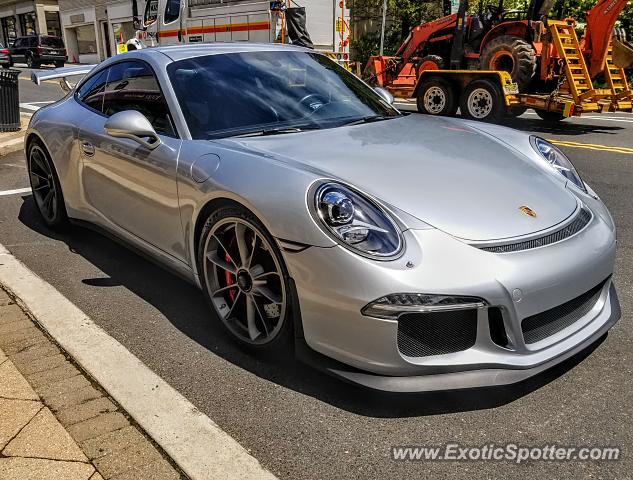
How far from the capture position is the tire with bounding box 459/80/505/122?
1100 centimetres

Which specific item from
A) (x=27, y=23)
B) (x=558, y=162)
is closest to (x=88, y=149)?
(x=558, y=162)

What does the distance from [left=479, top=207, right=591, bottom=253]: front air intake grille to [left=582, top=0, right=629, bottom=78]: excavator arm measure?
31.1 ft

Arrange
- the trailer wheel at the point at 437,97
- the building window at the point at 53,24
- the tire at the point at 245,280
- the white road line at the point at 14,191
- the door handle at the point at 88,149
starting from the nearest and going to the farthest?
1. the tire at the point at 245,280
2. the door handle at the point at 88,149
3. the white road line at the point at 14,191
4. the trailer wheel at the point at 437,97
5. the building window at the point at 53,24

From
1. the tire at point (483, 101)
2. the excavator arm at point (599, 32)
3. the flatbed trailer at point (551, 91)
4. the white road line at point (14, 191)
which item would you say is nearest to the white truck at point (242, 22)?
the flatbed trailer at point (551, 91)

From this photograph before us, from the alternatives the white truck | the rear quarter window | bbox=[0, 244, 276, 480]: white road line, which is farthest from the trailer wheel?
the rear quarter window

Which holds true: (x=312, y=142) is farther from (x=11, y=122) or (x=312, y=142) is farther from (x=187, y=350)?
(x=11, y=122)

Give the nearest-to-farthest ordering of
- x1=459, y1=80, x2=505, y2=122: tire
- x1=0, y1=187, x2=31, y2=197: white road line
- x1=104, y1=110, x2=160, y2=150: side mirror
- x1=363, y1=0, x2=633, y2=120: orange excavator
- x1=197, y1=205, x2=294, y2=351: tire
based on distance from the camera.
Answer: x1=197, y1=205, x2=294, y2=351: tire → x1=104, y1=110, x2=160, y2=150: side mirror → x1=0, y1=187, x2=31, y2=197: white road line → x1=363, y1=0, x2=633, y2=120: orange excavator → x1=459, y1=80, x2=505, y2=122: tire

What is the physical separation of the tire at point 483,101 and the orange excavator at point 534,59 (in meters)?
0.07

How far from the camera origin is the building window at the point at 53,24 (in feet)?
153

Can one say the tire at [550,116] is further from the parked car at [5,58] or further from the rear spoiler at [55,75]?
the parked car at [5,58]

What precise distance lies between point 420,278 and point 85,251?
10.2 feet

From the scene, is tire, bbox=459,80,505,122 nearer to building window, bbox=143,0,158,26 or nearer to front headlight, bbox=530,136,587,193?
front headlight, bbox=530,136,587,193

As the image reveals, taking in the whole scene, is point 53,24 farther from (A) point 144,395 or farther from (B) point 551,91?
(A) point 144,395

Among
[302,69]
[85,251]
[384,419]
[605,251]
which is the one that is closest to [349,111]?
[302,69]
